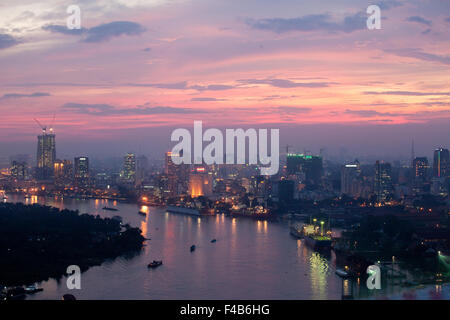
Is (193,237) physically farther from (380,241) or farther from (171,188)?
(171,188)

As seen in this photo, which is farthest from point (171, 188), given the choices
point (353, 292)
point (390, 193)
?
point (353, 292)

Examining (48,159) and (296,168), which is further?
(48,159)

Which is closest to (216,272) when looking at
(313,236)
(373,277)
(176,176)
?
A: (373,277)

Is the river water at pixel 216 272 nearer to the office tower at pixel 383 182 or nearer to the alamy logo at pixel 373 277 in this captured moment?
the alamy logo at pixel 373 277

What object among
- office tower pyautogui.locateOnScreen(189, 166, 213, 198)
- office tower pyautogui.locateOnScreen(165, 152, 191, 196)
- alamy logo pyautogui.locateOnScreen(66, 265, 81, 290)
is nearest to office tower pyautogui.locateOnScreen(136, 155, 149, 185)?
office tower pyautogui.locateOnScreen(165, 152, 191, 196)

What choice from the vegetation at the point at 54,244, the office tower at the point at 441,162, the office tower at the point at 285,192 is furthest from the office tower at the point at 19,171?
the office tower at the point at 441,162
